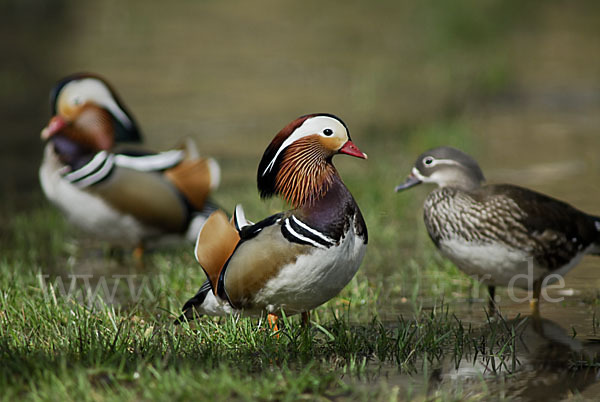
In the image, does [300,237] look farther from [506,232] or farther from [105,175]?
[105,175]

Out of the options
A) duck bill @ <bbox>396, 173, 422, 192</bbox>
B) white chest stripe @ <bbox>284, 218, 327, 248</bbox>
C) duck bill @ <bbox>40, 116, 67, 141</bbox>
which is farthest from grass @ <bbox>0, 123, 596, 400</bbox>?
duck bill @ <bbox>40, 116, 67, 141</bbox>

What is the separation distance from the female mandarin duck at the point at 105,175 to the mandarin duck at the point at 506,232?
212 centimetres

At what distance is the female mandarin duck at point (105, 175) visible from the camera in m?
6.47

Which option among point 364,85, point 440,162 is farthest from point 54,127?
point 364,85

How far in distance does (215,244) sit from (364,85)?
894cm

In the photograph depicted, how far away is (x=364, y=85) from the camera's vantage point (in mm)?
13219

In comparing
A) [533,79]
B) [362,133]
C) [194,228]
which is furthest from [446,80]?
[194,228]

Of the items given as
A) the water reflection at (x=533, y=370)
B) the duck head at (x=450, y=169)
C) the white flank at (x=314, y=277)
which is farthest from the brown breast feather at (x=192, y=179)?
the water reflection at (x=533, y=370)

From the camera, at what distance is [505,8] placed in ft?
59.4

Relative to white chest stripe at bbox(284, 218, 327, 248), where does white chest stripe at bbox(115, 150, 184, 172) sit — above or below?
below

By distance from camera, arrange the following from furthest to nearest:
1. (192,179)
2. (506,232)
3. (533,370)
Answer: (192,179) → (506,232) → (533,370)

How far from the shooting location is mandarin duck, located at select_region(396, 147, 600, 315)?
521 cm

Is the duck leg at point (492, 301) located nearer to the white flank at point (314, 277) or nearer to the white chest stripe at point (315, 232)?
the white flank at point (314, 277)

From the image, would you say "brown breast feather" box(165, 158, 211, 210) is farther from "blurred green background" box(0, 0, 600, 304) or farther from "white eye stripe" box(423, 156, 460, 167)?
"white eye stripe" box(423, 156, 460, 167)
